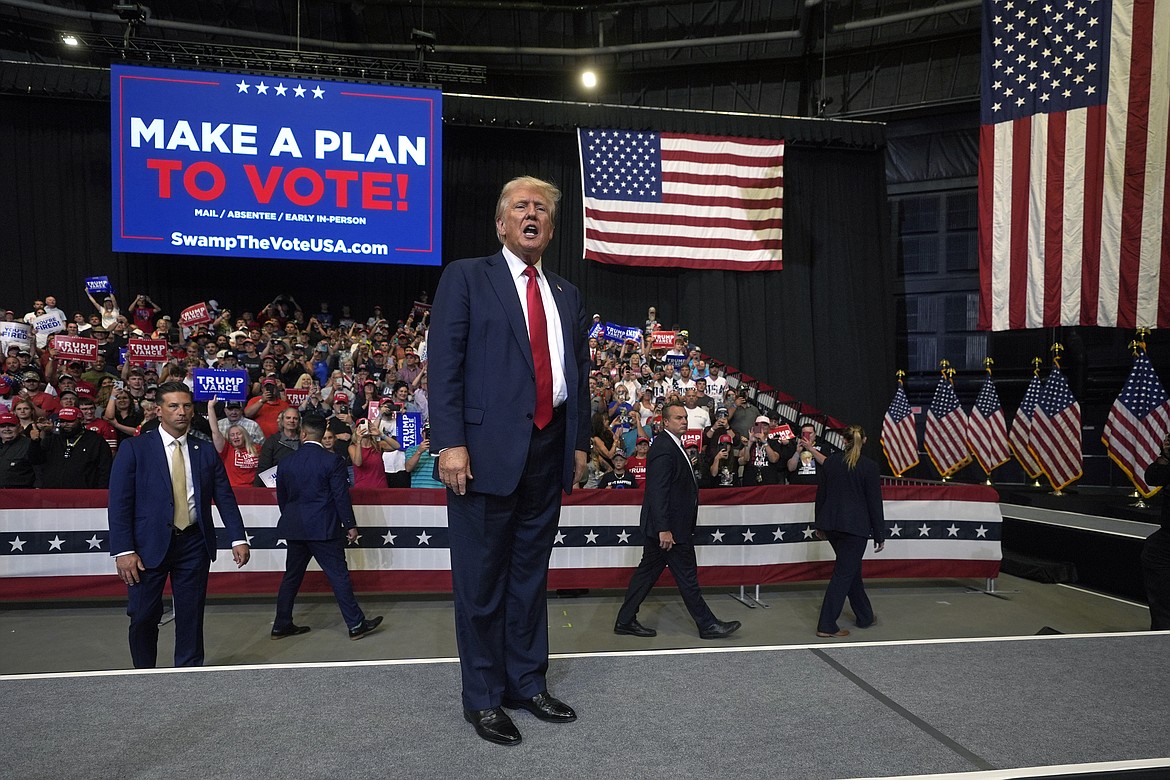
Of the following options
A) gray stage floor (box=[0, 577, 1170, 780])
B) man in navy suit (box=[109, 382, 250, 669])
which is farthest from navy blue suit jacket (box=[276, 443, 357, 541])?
gray stage floor (box=[0, 577, 1170, 780])

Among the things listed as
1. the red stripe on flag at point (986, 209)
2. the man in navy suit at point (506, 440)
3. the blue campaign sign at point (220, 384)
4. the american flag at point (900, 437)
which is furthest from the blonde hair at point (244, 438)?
the american flag at point (900, 437)

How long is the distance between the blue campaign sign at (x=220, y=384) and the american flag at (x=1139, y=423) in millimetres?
10789

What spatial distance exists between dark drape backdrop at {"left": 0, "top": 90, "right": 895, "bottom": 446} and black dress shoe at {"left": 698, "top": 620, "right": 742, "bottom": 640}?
10784 mm

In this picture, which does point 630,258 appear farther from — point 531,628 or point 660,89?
point 531,628

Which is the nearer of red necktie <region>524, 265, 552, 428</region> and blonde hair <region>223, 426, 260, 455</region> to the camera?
red necktie <region>524, 265, 552, 428</region>

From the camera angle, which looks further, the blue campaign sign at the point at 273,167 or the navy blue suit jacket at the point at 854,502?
the blue campaign sign at the point at 273,167

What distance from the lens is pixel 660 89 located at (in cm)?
1833

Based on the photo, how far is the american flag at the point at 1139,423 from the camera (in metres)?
9.98

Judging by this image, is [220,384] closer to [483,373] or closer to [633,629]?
[633,629]

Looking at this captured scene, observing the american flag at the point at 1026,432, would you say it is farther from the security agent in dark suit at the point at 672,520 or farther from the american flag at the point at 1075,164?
the security agent in dark suit at the point at 672,520

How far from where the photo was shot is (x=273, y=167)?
41.8ft

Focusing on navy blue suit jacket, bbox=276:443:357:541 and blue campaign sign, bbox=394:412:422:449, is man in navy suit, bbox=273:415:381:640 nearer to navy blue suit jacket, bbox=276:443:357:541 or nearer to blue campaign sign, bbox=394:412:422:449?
navy blue suit jacket, bbox=276:443:357:541

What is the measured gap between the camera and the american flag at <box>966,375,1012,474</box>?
12500mm

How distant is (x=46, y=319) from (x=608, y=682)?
11.8 m
